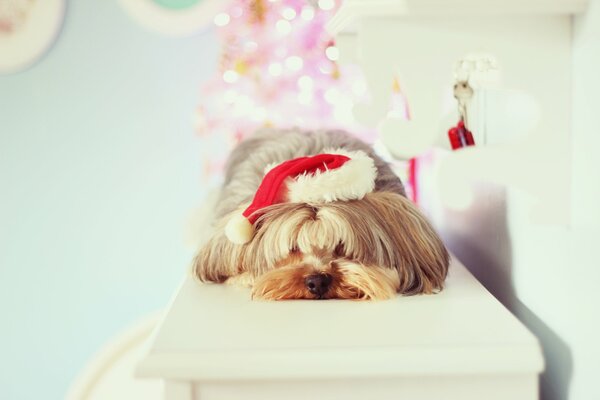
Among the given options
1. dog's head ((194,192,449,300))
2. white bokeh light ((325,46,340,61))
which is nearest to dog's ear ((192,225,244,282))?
dog's head ((194,192,449,300))

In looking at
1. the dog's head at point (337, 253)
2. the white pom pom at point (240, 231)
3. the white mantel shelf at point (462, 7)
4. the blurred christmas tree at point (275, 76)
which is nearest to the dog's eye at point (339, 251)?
the dog's head at point (337, 253)

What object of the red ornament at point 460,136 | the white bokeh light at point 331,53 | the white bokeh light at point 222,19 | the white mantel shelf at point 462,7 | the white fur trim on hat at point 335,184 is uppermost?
the white bokeh light at point 222,19

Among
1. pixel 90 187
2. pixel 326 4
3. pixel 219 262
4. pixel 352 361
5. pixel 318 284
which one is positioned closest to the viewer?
pixel 352 361

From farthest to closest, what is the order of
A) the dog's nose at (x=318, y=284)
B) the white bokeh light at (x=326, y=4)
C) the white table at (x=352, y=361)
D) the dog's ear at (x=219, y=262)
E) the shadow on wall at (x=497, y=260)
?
the white bokeh light at (x=326, y=4) < the dog's ear at (x=219, y=262) < the dog's nose at (x=318, y=284) < the shadow on wall at (x=497, y=260) < the white table at (x=352, y=361)

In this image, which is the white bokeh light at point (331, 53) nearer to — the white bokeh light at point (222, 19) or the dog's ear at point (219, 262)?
the white bokeh light at point (222, 19)

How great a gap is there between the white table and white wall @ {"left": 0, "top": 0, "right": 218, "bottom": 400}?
1.79 m

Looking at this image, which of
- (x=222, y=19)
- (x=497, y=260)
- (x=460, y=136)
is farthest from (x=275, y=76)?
(x=497, y=260)

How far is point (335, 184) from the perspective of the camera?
103 centimetres

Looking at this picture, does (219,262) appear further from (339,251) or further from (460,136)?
(460,136)

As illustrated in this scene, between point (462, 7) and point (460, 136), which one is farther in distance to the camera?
point (460, 136)

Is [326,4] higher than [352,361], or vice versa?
[326,4]

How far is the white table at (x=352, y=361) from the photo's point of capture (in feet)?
2.31

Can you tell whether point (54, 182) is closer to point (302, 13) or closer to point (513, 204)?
point (302, 13)

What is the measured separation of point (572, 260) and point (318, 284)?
0.36m
